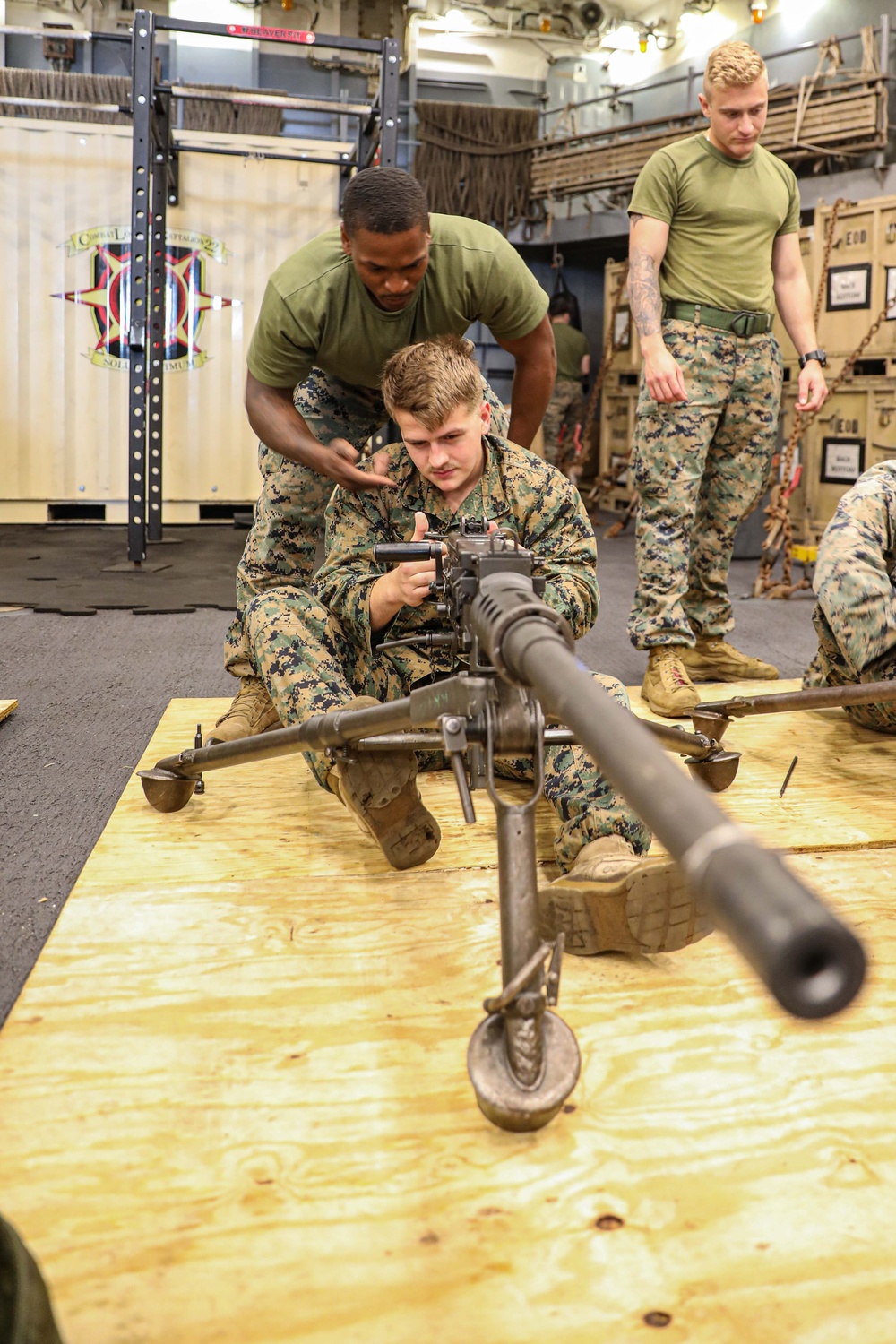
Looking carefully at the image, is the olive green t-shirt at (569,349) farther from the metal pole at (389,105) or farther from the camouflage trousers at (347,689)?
the camouflage trousers at (347,689)

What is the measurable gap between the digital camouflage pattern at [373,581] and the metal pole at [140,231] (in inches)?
142

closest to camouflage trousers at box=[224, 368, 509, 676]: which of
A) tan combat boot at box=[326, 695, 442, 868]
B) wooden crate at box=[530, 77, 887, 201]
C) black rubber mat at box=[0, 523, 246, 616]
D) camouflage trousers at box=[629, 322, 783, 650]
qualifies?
camouflage trousers at box=[629, 322, 783, 650]

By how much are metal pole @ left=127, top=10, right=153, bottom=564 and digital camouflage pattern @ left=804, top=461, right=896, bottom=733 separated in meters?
3.94

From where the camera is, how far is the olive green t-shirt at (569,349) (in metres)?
9.13

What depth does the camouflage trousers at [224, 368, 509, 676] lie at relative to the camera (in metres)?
2.66

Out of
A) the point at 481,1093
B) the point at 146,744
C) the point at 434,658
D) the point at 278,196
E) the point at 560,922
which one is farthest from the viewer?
the point at 278,196

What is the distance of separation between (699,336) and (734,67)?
68cm

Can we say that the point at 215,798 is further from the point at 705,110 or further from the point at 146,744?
the point at 705,110

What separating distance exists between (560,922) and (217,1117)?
0.53 metres

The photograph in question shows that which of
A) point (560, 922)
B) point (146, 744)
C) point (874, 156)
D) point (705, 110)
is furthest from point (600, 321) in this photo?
point (560, 922)

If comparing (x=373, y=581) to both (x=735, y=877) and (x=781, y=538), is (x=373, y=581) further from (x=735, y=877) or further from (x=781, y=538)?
(x=781, y=538)

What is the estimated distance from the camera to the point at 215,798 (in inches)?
88.0

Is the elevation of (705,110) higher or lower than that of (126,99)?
lower

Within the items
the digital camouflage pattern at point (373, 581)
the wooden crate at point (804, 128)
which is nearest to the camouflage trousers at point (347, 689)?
the digital camouflage pattern at point (373, 581)
